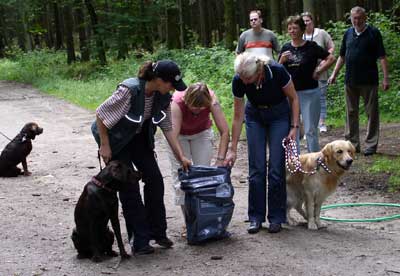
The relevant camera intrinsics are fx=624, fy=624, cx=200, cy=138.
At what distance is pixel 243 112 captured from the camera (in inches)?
259

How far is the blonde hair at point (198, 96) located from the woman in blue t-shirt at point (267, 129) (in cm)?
42

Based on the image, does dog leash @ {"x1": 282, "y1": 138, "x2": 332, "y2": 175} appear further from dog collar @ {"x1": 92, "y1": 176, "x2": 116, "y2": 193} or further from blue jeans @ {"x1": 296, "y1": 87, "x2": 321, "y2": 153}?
blue jeans @ {"x1": 296, "y1": 87, "x2": 321, "y2": 153}

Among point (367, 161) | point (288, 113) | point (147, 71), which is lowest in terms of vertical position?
point (367, 161)

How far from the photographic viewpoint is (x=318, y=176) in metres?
6.59

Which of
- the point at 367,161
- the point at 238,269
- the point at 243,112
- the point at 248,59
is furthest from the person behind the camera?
the point at 367,161

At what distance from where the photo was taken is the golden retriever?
6.53 metres

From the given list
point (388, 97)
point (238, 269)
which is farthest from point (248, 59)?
point (388, 97)

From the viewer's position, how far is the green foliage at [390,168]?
8391 millimetres

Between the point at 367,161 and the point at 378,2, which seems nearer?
the point at 367,161

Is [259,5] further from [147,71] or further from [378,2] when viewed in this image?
[147,71]

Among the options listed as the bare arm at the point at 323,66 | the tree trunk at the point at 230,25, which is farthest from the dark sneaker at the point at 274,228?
the tree trunk at the point at 230,25

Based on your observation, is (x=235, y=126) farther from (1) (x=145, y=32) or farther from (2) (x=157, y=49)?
(1) (x=145, y=32)

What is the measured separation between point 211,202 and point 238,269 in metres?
0.87

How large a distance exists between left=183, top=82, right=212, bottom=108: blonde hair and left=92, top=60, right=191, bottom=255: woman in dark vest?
24 cm
